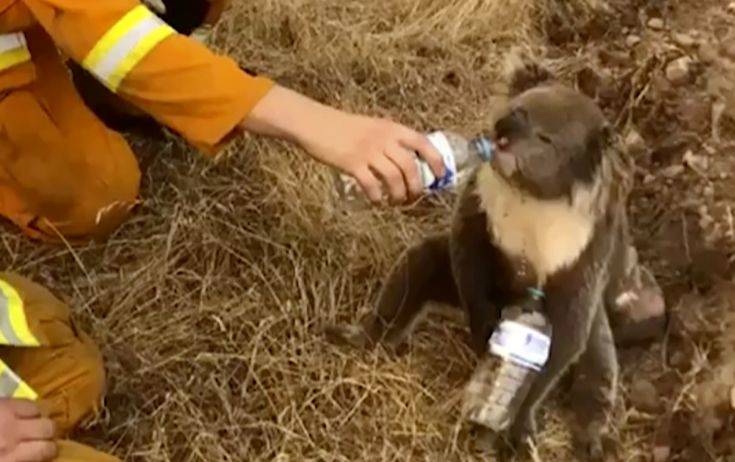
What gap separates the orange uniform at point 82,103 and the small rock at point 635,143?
822mm

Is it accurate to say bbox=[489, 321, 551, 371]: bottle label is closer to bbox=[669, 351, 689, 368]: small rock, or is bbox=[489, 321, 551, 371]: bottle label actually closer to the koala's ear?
bbox=[669, 351, 689, 368]: small rock

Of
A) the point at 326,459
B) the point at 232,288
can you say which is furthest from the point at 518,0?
the point at 326,459

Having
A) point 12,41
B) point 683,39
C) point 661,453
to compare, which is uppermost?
point 12,41

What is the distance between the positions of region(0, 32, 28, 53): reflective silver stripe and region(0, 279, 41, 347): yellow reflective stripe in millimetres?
393

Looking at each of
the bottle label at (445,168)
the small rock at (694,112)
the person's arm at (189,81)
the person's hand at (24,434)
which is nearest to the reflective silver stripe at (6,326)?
the person's hand at (24,434)

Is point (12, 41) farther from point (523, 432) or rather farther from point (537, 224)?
point (523, 432)

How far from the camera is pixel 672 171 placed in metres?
2.58

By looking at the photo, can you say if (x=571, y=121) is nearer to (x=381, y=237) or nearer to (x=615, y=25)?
(x=381, y=237)

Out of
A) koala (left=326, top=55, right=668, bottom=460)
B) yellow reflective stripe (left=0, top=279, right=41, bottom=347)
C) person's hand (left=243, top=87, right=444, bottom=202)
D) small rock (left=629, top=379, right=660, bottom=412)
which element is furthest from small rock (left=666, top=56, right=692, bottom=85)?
yellow reflective stripe (left=0, top=279, right=41, bottom=347)

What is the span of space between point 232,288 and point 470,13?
88 centimetres

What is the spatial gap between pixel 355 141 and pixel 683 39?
132cm

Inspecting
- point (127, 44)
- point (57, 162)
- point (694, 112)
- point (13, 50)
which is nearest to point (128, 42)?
point (127, 44)

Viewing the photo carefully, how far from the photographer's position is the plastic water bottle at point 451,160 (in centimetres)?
175

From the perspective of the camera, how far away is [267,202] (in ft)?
8.20
